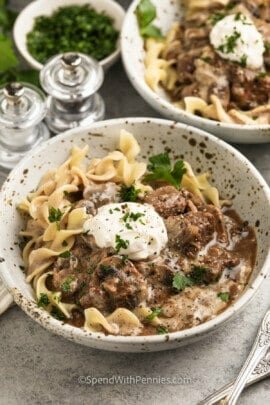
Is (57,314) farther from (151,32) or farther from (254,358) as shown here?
(151,32)

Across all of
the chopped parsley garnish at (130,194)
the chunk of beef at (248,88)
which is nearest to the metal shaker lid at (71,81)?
the chunk of beef at (248,88)

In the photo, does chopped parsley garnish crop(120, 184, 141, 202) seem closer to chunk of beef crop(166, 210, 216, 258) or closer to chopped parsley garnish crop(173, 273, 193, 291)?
chunk of beef crop(166, 210, 216, 258)

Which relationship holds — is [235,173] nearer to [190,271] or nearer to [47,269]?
[190,271]

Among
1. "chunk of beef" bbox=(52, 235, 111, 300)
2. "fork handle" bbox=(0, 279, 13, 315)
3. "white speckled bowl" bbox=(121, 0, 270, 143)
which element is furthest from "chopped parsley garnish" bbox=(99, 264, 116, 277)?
"white speckled bowl" bbox=(121, 0, 270, 143)

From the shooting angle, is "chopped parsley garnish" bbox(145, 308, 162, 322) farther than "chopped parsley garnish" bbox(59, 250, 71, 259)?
No

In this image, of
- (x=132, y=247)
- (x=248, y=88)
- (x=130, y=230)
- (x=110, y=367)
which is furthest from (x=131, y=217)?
(x=248, y=88)
